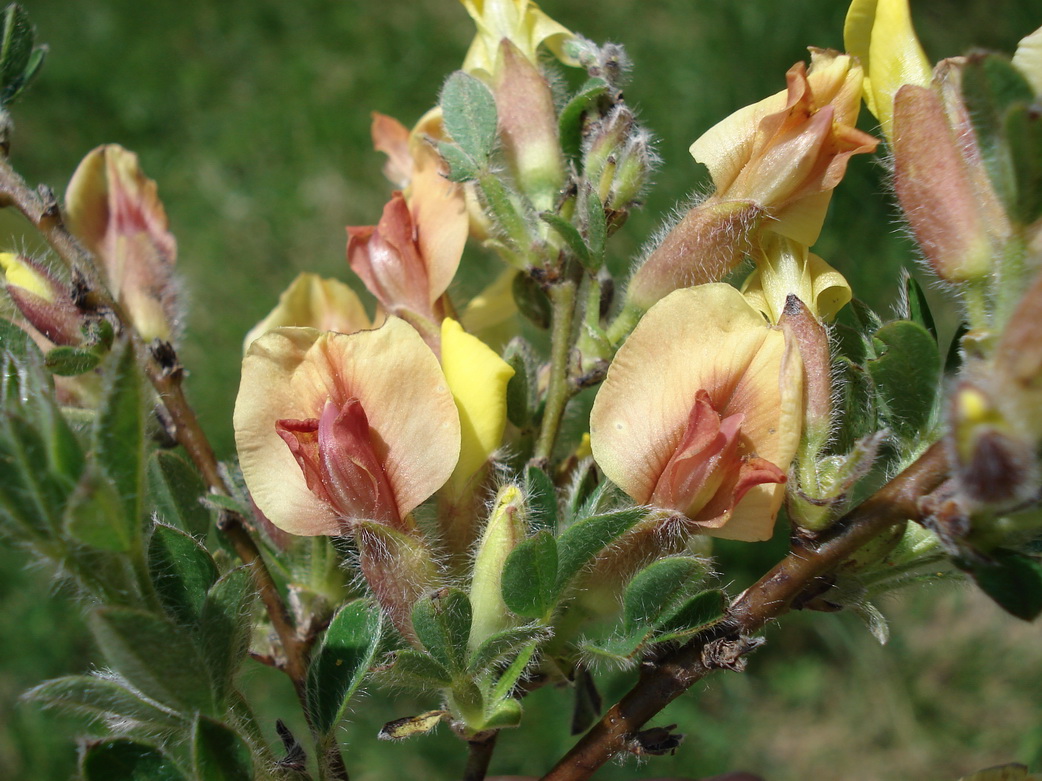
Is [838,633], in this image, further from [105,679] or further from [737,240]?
[105,679]

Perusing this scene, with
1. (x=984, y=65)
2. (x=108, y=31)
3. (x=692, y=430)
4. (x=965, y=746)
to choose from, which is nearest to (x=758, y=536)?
(x=692, y=430)

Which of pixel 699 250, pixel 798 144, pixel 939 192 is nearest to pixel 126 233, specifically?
pixel 699 250

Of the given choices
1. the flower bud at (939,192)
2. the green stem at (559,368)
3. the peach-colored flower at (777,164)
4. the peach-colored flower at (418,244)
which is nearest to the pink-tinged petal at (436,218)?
the peach-colored flower at (418,244)

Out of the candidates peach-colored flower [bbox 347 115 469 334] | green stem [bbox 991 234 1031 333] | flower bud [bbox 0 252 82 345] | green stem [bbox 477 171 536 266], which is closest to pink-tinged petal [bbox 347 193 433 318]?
peach-colored flower [bbox 347 115 469 334]

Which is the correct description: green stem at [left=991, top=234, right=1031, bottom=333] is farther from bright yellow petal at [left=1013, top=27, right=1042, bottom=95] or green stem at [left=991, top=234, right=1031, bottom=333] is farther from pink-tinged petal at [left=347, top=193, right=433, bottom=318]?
pink-tinged petal at [left=347, top=193, right=433, bottom=318]

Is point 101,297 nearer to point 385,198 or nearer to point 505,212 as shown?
point 505,212

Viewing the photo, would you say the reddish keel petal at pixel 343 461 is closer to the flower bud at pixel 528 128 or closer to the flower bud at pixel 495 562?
the flower bud at pixel 495 562
